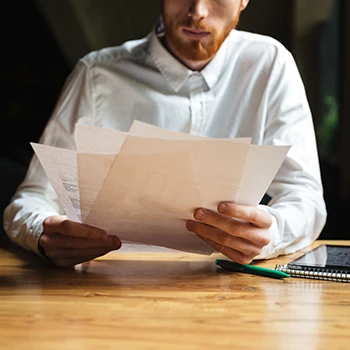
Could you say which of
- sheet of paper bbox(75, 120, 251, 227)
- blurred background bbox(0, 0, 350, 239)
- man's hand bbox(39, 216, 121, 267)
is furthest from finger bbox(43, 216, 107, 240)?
blurred background bbox(0, 0, 350, 239)

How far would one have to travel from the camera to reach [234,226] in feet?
3.92

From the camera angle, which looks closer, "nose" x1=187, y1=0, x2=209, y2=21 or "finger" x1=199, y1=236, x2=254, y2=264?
"finger" x1=199, y1=236, x2=254, y2=264

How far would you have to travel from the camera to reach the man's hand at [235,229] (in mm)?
1156

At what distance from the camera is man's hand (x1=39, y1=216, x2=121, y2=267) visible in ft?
4.13

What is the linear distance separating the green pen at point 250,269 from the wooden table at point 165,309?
0.02 m

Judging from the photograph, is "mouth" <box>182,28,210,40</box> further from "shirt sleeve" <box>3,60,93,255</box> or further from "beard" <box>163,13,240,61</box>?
"shirt sleeve" <box>3,60,93,255</box>

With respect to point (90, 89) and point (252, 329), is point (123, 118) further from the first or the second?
point (252, 329)

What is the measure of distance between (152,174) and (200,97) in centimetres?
82

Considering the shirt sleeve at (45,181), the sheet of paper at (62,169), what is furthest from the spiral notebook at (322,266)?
the shirt sleeve at (45,181)

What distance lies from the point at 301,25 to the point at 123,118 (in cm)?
437

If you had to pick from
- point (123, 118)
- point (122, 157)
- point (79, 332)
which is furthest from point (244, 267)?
point (123, 118)

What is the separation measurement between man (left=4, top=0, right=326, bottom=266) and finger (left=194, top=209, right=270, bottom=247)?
0.94 feet

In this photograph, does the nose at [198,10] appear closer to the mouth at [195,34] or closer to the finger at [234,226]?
the mouth at [195,34]

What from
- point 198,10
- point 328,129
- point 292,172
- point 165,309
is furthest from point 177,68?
point 328,129
